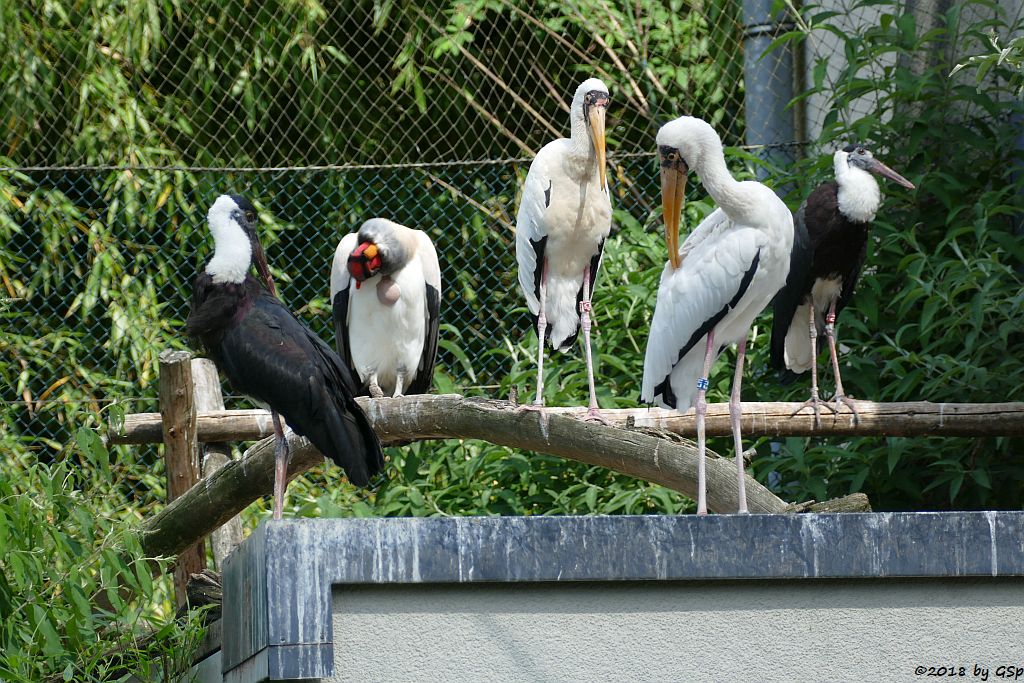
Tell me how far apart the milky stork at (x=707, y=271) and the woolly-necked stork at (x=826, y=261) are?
124 cm

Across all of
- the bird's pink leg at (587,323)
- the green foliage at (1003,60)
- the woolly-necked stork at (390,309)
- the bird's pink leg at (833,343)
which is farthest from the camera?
the woolly-necked stork at (390,309)

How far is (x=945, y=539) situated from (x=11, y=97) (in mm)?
5757

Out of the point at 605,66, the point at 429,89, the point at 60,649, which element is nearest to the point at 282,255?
the point at 429,89

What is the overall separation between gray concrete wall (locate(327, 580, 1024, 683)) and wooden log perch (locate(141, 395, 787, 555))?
1.66 metres

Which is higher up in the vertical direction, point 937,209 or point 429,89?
point 429,89

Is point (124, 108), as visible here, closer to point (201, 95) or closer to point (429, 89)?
point (201, 95)

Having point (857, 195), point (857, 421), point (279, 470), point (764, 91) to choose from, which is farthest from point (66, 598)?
point (764, 91)

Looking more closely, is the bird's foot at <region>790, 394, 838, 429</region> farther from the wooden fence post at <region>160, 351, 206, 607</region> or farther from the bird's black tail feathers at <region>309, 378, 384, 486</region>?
the wooden fence post at <region>160, 351, 206, 607</region>

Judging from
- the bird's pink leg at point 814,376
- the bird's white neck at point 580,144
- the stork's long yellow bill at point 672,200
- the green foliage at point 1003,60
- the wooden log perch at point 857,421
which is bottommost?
the wooden log perch at point 857,421

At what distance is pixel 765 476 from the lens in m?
5.91

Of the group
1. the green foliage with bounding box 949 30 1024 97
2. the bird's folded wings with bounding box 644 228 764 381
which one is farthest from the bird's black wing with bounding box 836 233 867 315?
the bird's folded wings with bounding box 644 228 764 381

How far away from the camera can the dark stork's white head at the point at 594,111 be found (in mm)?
4965

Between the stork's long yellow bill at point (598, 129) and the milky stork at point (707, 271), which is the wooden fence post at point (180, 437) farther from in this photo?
the milky stork at point (707, 271)

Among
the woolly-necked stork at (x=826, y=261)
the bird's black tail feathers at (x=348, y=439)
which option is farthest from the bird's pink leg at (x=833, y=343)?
the bird's black tail feathers at (x=348, y=439)
